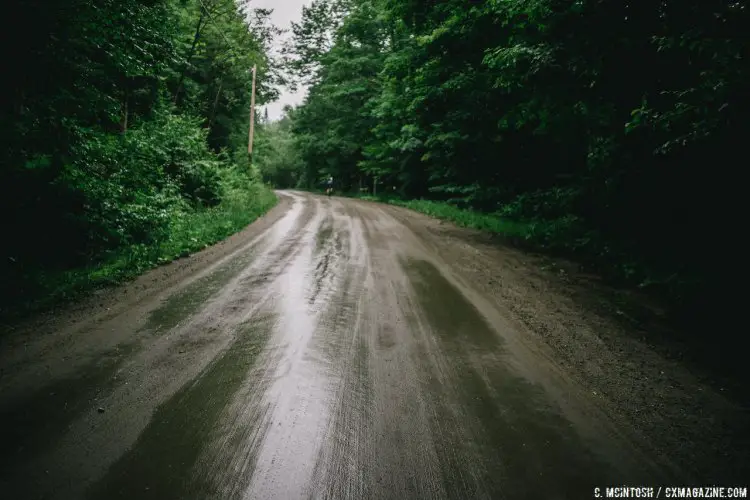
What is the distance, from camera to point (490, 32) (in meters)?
9.94

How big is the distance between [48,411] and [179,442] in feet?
4.06

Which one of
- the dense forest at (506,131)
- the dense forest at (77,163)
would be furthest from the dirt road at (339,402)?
the dense forest at (506,131)

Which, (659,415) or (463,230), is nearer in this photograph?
(659,415)

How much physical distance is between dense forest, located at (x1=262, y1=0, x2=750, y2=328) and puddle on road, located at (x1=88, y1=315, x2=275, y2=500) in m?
5.85

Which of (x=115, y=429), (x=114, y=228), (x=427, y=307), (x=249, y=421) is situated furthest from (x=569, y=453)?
(x=114, y=228)

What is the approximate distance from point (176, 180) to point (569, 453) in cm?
1341

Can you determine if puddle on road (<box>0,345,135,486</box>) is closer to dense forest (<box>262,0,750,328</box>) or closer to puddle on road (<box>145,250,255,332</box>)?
puddle on road (<box>145,250,255,332</box>)

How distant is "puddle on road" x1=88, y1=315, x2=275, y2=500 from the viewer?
2.25m

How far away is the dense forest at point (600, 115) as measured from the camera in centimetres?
436

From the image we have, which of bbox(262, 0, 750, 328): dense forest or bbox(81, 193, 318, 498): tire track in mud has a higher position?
bbox(262, 0, 750, 328): dense forest

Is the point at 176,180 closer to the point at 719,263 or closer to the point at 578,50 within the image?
the point at 578,50

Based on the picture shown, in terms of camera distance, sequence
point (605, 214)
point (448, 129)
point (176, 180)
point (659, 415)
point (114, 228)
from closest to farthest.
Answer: point (659, 415), point (114, 228), point (605, 214), point (176, 180), point (448, 129)

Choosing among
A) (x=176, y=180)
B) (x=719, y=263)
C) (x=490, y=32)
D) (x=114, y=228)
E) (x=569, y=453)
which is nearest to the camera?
(x=569, y=453)

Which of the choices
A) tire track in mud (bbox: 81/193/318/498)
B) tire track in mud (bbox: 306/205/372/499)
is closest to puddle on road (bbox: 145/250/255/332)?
tire track in mud (bbox: 81/193/318/498)
